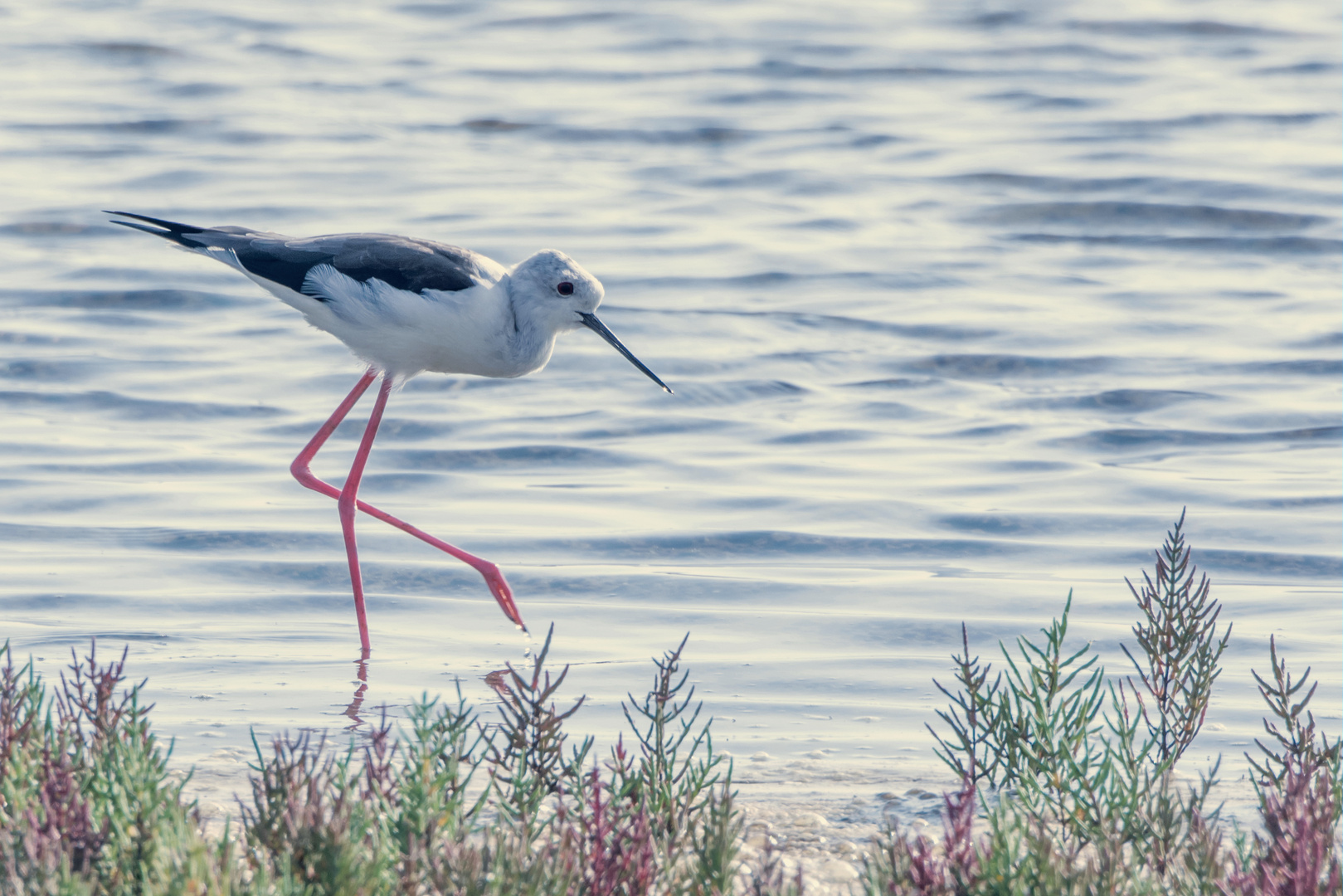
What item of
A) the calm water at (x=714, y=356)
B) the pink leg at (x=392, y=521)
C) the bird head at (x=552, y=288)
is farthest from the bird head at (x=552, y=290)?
the calm water at (x=714, y=356)

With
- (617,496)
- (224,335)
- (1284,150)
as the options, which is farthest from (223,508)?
(1284,150)

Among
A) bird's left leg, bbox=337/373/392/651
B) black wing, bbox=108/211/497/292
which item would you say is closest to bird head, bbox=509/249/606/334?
black wing, bbox=108/211/497/292

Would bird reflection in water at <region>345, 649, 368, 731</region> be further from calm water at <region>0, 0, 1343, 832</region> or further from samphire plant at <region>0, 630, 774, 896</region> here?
samphire plant at <region>0, 630, 774, 896</region>

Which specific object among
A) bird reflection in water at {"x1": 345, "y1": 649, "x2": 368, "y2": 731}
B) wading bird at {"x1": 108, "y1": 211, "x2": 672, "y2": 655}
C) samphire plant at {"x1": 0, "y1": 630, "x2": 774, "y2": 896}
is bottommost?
samphire plant at {"x1": 0, "y1": 630, "x2": 774, "y2": 896}

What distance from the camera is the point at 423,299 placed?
7.57 m

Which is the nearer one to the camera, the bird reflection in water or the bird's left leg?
the bird reflection in water

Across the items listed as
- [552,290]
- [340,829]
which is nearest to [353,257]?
[552,290]

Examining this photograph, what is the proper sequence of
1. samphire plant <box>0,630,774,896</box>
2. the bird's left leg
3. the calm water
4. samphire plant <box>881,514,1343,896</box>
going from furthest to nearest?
the bird's left leg → the calm water → samphire plant <box>881,514,1343,896</box> → samphire plant <box>0,630,774,896</box>

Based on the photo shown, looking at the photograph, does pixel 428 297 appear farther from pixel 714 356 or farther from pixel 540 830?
pixel 714 356

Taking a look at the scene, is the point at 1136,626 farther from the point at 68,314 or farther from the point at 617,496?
the point at 68,314

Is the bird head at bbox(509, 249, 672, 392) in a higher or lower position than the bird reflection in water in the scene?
higher

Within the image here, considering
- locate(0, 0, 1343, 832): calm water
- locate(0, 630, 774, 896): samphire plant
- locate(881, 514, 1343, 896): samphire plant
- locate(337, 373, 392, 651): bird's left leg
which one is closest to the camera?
locate(0, 630, 774, 896): samphire plant

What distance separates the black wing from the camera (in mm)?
7613

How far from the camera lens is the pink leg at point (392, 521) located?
24.6 ft
